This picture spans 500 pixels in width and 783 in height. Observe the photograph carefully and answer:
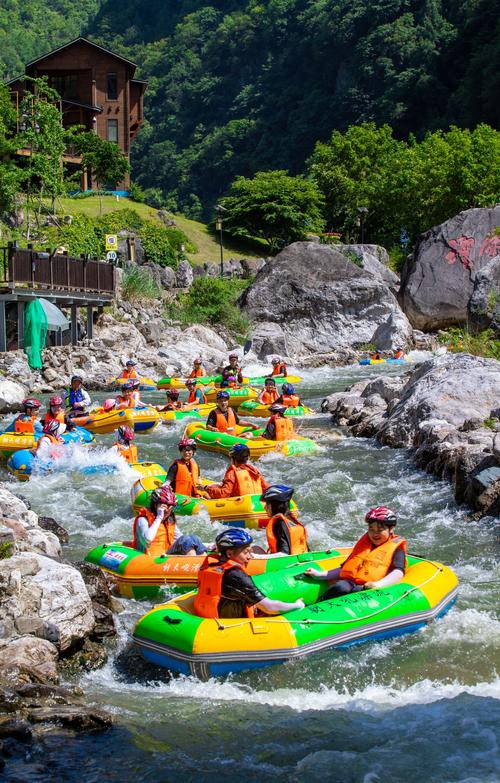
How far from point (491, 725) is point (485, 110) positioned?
60621 millimetres

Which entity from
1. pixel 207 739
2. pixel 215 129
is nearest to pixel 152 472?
pixel 207 739

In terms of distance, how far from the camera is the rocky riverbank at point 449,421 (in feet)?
38.3

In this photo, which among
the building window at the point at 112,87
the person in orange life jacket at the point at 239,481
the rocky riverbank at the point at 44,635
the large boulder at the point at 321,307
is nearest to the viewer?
the rocky riverbank at the point at 44,635

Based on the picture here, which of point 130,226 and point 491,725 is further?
point 130,226

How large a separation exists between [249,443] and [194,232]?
38253 millimetres

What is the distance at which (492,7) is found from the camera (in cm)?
6631

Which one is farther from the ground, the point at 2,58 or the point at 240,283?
the point at 2,58

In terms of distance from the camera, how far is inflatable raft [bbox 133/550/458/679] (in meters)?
7.00

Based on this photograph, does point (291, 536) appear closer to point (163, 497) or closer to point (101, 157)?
point (163, 497)

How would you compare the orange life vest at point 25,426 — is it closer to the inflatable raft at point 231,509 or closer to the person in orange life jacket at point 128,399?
the person in orange life jacket at point 128,399

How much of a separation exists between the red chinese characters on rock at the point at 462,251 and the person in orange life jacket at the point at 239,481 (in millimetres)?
22672

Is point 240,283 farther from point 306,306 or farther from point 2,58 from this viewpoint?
point 2,58

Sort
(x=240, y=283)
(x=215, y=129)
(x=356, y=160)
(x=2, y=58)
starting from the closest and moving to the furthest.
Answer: (x=240, y=283), (x=356, y=160), (x=215, y=129), (x=2, y=58)

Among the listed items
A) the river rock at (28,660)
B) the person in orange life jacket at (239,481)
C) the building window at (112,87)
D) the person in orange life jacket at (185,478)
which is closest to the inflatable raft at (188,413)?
the person in orange life jacket at (185,478)
